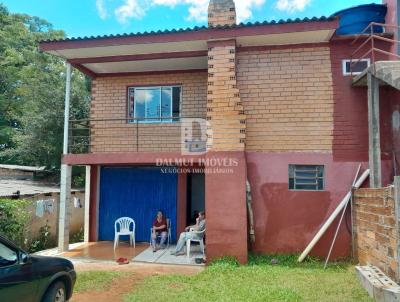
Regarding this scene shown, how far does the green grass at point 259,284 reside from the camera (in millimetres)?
5672

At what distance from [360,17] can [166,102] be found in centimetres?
546

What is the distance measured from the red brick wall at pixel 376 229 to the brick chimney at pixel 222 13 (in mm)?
5252

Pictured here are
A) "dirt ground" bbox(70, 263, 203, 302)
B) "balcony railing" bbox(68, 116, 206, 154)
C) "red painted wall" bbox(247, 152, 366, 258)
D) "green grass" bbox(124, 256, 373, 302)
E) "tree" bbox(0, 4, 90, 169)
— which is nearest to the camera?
"green grass" bbox(124, 256, 373, 302)

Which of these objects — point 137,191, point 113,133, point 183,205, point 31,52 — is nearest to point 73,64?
point 113,133

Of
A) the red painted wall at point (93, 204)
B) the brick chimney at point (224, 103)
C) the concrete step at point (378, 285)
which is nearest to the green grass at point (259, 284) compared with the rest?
the concrete step at point (378, 285)

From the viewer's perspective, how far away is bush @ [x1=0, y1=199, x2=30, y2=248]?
8992 millimetres

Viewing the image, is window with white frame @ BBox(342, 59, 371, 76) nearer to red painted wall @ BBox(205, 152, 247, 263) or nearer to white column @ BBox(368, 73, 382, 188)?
white column @ BBox(368, 73, 382, 188)

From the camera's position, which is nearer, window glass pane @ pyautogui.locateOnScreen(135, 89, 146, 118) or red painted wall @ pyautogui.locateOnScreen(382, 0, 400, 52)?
red painted wall @ pyautogui.locateOnScreen(382, 0, 400, 52)

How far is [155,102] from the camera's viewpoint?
1072 centimetres

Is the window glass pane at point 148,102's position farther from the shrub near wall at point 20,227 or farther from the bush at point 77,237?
the bush at point 77,237

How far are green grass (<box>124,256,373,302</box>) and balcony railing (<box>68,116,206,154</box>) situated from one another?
12.8 feet

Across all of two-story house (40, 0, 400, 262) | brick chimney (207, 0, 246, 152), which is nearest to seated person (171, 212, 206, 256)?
two-story house (40, 0, 400, 262)

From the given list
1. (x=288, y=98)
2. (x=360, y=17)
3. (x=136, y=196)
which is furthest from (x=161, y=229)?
(x=360, y=17)

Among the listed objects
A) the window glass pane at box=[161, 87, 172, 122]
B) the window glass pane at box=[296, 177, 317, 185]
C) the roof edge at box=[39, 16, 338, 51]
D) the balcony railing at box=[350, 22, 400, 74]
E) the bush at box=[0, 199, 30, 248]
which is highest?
the roof edge at box=[39, 16, 338, 51]
